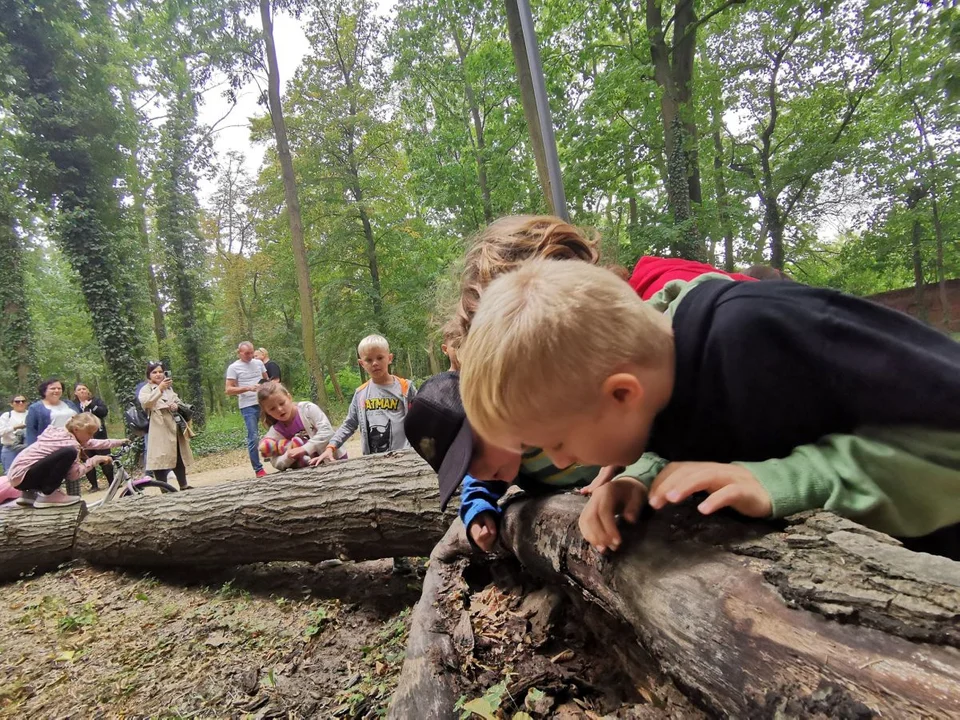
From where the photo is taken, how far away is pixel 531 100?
313 inches

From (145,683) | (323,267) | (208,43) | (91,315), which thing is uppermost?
(208,43)

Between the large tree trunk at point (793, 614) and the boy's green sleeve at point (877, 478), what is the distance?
0.05 meters

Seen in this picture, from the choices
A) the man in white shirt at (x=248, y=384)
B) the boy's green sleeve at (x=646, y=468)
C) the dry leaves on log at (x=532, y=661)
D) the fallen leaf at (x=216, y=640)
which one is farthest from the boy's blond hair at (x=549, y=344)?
the man in white shirt at (x=248, y=384)

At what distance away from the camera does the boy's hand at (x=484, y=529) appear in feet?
6.40

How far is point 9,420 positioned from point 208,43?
8.76 m

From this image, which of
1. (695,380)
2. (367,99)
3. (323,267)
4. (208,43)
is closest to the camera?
(695,380)

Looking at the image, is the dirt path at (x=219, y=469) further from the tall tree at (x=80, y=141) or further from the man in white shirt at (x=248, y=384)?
the tall tree at (x=80, y=141)

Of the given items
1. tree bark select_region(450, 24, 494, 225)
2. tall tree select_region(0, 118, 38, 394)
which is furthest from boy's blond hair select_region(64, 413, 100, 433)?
tree bark select_region(450, 24, 494, 225)

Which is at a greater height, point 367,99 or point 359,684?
point 367,99

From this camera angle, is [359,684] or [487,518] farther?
[359,684]

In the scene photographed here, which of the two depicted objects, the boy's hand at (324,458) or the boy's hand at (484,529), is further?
the boy's hand at (324,458)

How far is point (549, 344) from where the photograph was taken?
3.08 ft

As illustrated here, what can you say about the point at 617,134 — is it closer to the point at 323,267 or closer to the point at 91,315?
Result: the point at 323,267

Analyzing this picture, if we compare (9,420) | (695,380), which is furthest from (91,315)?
(695,380)
